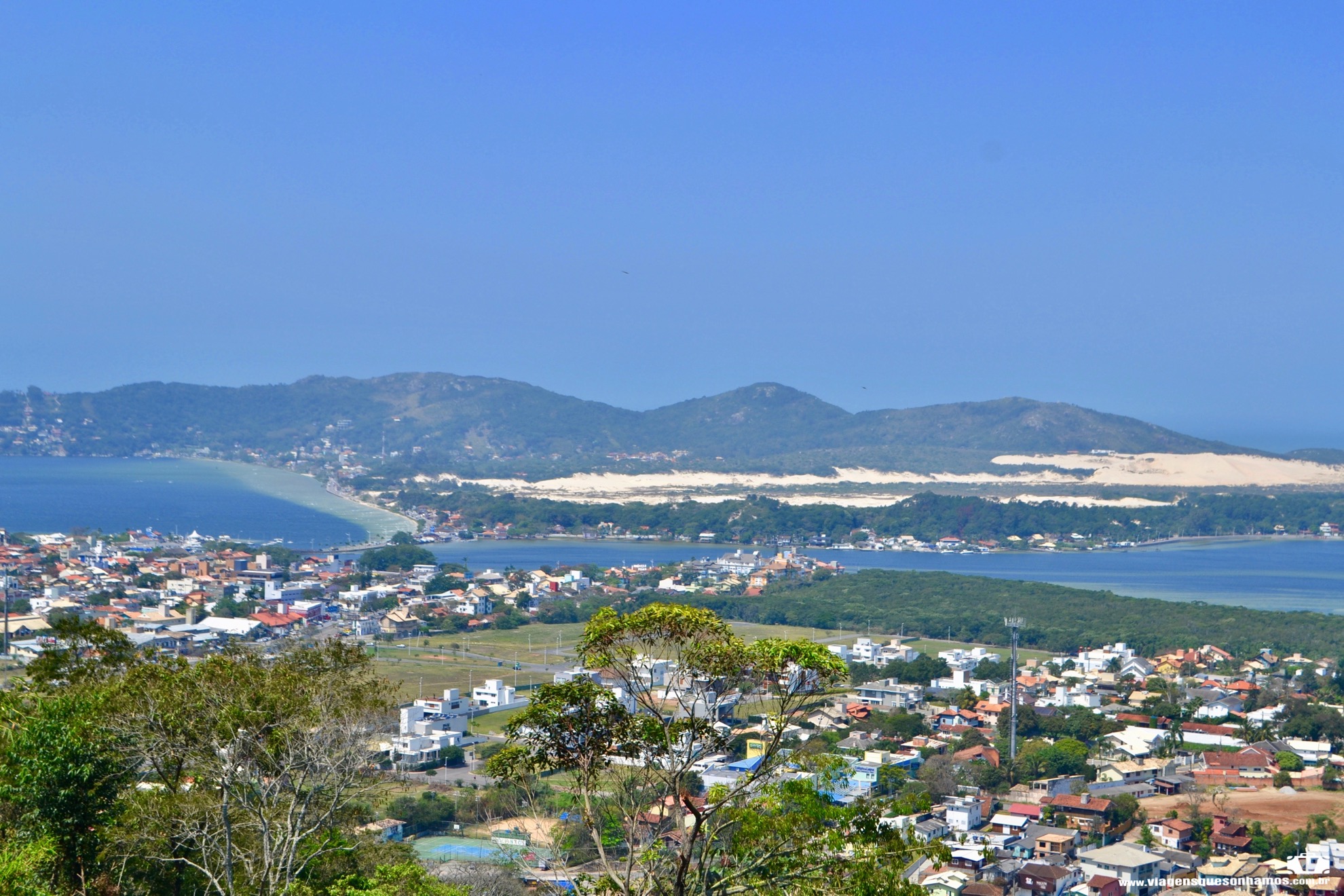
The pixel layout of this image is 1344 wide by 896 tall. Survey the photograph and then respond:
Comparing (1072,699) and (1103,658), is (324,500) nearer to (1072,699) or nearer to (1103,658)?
(1103,658)

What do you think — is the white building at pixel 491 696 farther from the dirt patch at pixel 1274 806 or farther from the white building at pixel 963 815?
the dirt patch at pixel 1274 806

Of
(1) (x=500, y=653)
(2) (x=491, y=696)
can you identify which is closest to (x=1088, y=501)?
(1) (x=500, y=653)

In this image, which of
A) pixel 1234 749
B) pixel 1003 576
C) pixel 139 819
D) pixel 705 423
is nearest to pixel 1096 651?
pixel 1234 749

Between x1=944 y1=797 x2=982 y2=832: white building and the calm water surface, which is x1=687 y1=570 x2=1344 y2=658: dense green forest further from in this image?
x1=944 y1=797 x2=982 y2=832: white building

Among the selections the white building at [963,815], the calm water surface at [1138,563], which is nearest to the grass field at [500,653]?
the white building at [963,815]

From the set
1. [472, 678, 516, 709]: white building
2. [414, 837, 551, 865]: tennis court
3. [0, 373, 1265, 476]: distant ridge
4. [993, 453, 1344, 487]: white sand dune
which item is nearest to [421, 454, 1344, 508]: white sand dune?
[993, 453, 1344, 487]: white sand dune

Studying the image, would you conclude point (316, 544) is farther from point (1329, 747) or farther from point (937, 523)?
point (1329, 747)
